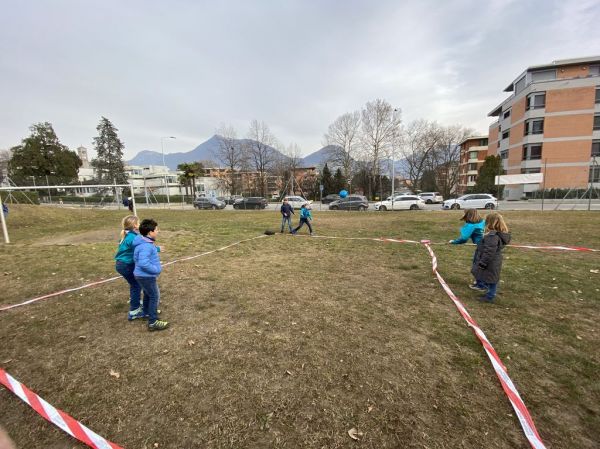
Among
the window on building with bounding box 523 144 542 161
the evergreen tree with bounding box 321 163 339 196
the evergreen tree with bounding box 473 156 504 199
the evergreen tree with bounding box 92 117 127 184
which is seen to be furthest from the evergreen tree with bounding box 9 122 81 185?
the window on building with bounding box 523 144 542 161

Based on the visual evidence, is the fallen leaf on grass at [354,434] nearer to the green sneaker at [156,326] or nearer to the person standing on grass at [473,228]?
the green sneaker at [156,326]

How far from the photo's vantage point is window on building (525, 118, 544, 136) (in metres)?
36.8

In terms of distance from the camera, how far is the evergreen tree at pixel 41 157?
167 ft

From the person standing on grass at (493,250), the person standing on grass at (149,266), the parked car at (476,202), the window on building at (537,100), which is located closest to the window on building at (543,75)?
the window on building at (537,100)

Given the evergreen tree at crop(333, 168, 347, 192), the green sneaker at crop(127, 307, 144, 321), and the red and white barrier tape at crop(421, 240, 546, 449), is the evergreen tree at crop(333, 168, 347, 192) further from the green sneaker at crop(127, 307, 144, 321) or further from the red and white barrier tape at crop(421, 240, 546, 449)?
the green sneaker at crop(127, 307, 144, 321)

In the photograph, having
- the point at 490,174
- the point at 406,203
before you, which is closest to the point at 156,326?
the point at 406,203

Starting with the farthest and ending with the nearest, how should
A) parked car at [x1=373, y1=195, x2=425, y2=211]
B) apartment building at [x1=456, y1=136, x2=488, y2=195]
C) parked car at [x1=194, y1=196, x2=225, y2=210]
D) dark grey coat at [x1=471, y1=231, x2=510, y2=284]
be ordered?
apartment building at [x1=456, y1=136, x2=488, y2=195] < parked car at [x1=194, y1=196, x2=225, y2=210] < parked car at [x1=373, y1=195, x2=425, y2=211] < dark grey coat at [x1=471, y1=231, x2=510, y2=284]

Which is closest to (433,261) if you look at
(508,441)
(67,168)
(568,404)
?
(568,404)

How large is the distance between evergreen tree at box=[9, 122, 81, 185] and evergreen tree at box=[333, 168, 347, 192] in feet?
167

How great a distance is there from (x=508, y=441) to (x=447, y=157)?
185 ft

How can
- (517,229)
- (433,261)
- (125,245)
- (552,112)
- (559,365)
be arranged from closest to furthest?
1. (559,365)
2. (125,245)
3. (433,261)
4. (517,229)
5. (552,112)

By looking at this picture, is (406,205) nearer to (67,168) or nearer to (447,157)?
(447,157)

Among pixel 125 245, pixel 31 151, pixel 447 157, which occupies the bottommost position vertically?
pixel 125 245

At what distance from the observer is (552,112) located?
3591cm
